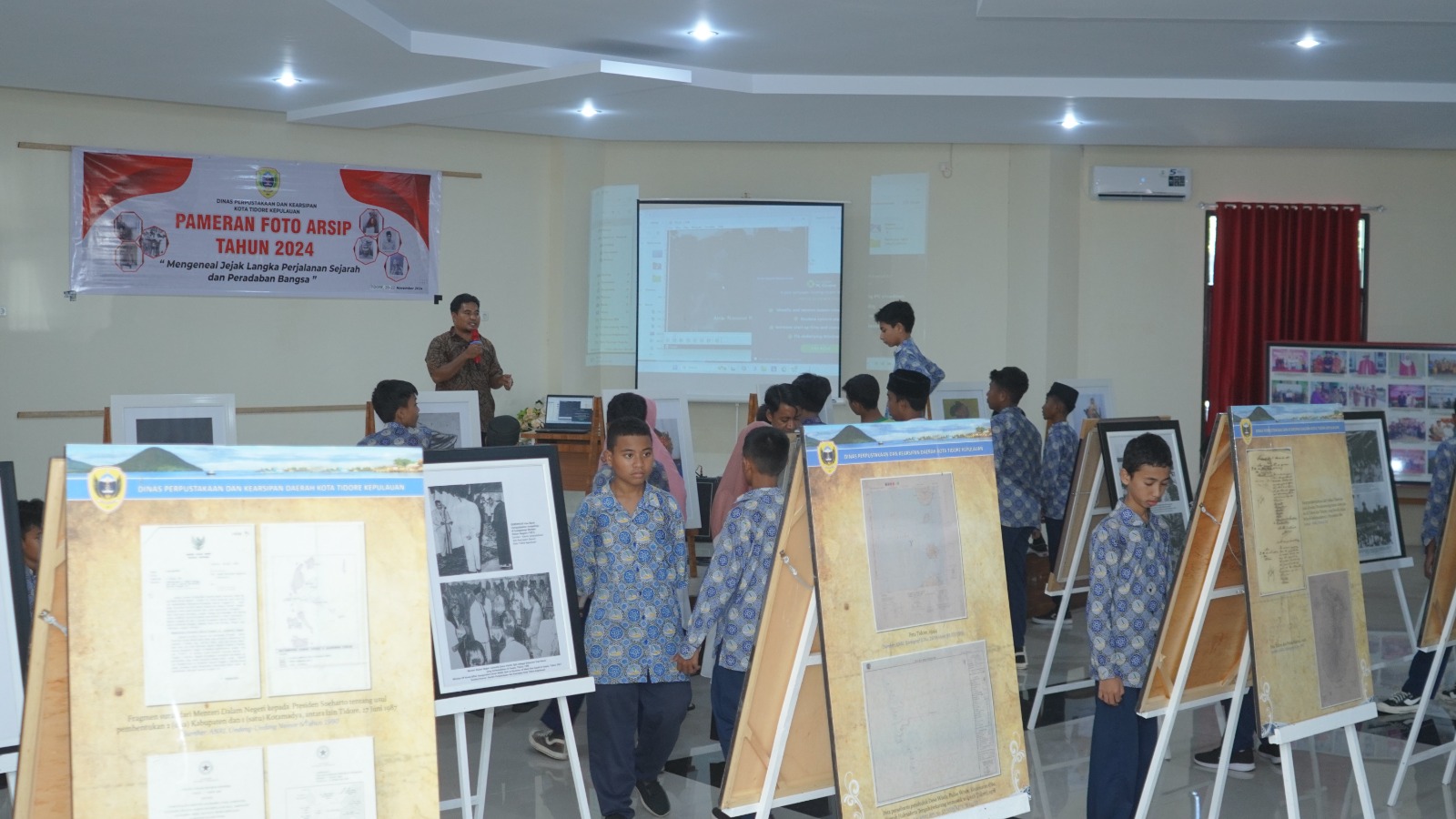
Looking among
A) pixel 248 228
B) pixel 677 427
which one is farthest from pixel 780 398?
pixel 248 228

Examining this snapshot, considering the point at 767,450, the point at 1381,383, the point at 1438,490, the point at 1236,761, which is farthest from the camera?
the point at 1381,383

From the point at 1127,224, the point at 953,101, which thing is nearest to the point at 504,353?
the point at 953,101

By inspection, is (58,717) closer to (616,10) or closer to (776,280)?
(616,10)

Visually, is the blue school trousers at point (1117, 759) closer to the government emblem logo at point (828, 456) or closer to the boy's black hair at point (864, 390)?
the government emblem logo at point (828, 456)

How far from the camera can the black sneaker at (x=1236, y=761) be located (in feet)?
14.7

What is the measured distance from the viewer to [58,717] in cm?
196

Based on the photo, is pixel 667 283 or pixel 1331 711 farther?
pixel 667 283

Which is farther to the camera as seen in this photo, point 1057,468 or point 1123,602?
point 1057,468

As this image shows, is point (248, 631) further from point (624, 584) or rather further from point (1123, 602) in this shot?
point (1123, 602)

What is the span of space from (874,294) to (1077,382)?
2078 mm

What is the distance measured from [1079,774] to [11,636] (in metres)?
3.42

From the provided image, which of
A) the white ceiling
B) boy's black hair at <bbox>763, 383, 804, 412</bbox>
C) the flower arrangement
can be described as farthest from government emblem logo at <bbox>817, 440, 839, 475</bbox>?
the flower arrangement

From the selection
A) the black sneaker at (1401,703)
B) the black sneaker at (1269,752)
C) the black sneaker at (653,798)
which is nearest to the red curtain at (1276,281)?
the black sneaker at (1401,703)

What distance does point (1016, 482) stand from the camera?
588 cm
